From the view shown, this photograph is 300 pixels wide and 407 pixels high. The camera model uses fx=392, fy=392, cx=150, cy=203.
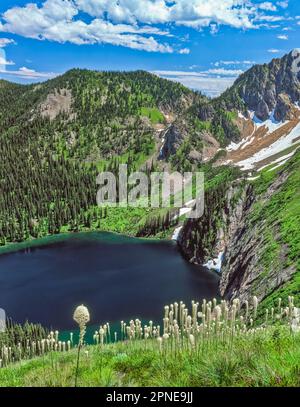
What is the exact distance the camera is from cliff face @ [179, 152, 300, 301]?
52672 millimetres

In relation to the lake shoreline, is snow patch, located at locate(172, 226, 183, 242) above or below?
above

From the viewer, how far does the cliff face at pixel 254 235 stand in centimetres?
5267

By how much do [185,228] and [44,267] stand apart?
49295 millimetres

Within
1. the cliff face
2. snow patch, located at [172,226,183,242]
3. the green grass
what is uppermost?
the green grass

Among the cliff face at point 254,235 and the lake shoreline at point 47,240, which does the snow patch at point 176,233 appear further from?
the cliff face at point 254,235

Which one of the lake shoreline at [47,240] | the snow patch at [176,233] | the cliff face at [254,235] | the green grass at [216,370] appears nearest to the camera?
the green grass at [216,370]

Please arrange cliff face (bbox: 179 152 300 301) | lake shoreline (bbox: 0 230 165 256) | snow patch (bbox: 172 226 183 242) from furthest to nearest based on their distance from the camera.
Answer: lake shoreline (bbox: 0 230 165 256)
snow patch (bbox: 172 226 183 242)
cliff face (bbox: 179 152 300 301)

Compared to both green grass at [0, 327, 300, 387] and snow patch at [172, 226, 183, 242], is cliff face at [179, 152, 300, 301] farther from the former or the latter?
green grass at [0, 327, 300, 387]

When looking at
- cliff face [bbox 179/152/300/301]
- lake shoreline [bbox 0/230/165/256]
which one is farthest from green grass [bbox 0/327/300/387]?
lake shoreline [bbox 0/230/165/256]

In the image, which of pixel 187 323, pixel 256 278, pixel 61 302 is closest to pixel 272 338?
pixel 187 323

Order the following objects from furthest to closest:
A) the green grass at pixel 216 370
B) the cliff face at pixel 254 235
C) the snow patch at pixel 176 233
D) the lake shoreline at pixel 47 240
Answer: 1. the lake shoreline at pixel 47 240
2. the snow patch at pixel 176 233
3. the cliff face at pixel 254 235
4. the green grass at pixel 216 370

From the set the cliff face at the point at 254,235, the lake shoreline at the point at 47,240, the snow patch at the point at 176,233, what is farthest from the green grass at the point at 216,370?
the lake shoreline at the point at 47,240

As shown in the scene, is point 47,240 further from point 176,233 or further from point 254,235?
point 254,235

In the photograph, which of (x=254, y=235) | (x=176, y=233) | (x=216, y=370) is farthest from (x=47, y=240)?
(x=216, y=370)
